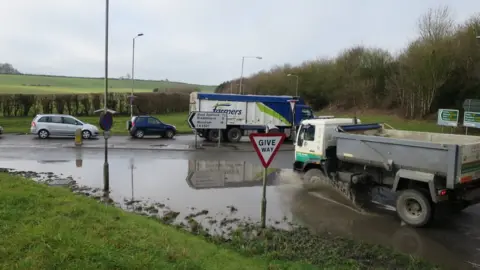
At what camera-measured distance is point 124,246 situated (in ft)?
16.5

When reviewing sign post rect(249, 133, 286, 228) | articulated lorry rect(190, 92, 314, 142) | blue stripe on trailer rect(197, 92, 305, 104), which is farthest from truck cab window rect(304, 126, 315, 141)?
blue stripe on trailer rect(197, 92, 305, 104)

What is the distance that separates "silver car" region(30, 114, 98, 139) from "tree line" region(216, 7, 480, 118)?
110 feet

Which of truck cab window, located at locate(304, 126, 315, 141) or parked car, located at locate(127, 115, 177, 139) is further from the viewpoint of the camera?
parked car, located at locate(127, 115, 177, 139)

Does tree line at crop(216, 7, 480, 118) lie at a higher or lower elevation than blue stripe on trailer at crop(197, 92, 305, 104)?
higher

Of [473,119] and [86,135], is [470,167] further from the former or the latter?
[86,135]

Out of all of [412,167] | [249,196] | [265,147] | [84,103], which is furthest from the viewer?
[84,103]

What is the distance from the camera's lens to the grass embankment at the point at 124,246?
436 centimetres

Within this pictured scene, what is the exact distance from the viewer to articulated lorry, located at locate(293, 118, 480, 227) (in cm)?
891

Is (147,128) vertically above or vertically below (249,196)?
above

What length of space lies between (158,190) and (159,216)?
3.09 m

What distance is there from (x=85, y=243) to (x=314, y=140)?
935 cm

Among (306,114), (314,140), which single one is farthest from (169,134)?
(314,140)

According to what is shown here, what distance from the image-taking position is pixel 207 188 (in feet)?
43.1

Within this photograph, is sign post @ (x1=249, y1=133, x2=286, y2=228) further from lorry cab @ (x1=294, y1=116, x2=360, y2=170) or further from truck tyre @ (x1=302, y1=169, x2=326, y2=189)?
truck tyre @ (x1=302, y1=169, x2=326, y2=189)
